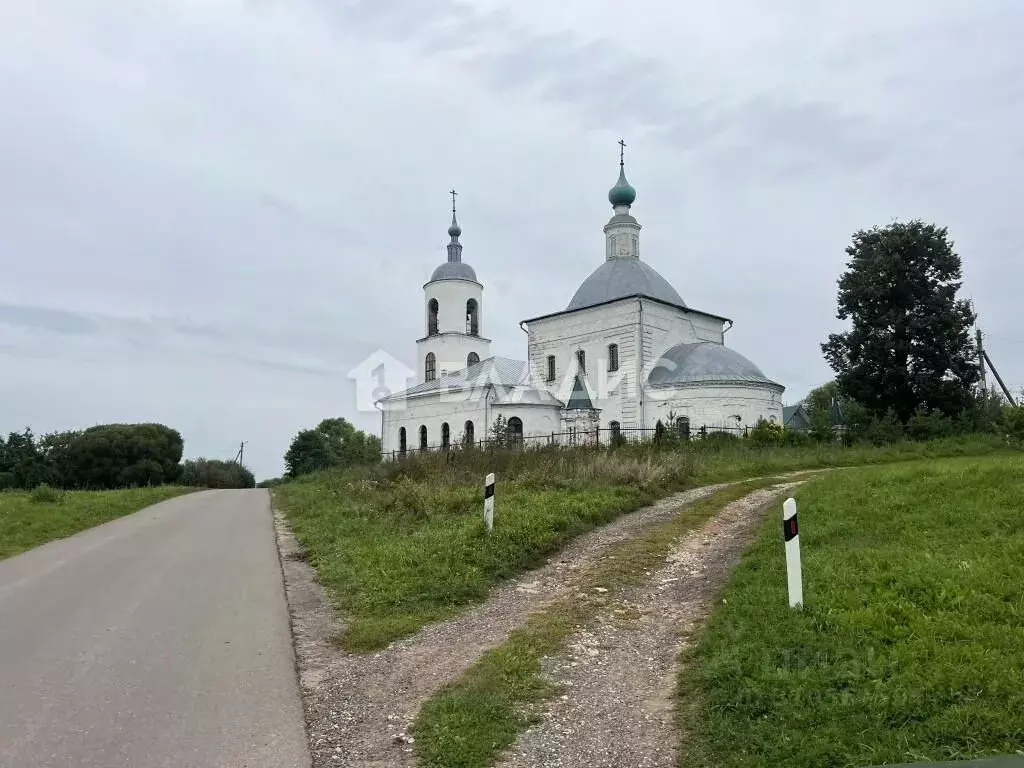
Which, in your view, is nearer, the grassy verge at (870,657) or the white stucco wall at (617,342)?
the grassy verge at (870,657)

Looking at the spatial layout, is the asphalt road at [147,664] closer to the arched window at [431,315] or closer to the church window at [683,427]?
the church window at [683,427]

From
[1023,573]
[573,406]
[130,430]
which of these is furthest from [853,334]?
[130,430]

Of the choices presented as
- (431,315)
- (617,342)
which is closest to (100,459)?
(431,315)

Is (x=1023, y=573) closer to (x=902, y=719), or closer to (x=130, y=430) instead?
(x=902, y=719)

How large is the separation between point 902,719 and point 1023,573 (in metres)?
2.80

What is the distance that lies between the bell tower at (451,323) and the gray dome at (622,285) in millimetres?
8182

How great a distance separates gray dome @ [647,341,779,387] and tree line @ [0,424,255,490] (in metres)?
30.9

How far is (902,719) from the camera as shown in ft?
14.1

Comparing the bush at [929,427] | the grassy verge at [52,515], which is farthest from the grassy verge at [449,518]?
the bush at [929,427]

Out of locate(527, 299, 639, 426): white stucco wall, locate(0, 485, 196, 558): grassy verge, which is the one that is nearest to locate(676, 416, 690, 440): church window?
locate(527, 299, 639, 426): white stucco wall

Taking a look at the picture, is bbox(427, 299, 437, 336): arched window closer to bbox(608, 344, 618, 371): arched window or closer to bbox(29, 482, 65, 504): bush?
bbox(608, 344, 618, 371): arched window

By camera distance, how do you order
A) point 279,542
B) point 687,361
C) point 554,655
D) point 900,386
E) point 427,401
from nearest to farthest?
point 554,655
point 279,542
point 900,386
point 687,361
point 427,401

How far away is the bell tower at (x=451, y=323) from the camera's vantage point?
47.6 m

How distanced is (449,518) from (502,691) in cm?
667
